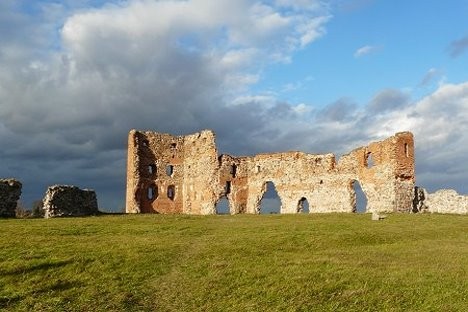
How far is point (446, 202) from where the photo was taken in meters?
41.8

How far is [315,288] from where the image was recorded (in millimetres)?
14414

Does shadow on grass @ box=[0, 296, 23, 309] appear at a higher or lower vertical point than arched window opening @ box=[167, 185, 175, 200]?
lower

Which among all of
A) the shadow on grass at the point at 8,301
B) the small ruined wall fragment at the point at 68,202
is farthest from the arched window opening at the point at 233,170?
the shadow on grass at the point at 8,301

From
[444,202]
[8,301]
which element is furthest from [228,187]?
[8,301]

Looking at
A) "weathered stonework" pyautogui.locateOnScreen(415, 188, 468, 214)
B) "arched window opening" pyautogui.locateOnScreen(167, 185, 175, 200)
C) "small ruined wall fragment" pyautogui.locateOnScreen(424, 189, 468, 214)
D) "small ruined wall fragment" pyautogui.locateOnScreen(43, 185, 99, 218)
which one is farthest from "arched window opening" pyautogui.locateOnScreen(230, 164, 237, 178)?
"small ruined wall fragment" pyautogui.locateOnScreen(43, 185, 99, 218)

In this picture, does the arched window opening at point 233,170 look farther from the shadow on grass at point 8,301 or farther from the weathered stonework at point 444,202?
the shadow on grass at point 8,301

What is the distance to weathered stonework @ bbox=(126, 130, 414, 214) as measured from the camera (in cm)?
4269

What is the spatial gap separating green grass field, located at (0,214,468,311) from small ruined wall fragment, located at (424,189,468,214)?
17.9 m

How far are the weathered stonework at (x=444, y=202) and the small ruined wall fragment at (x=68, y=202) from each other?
26249mm

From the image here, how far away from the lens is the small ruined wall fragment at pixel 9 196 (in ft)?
101

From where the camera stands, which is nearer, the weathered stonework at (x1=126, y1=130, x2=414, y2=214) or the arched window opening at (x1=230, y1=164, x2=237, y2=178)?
the weathered stonework at (x1=126, y1=130, x2=414, y2=214)

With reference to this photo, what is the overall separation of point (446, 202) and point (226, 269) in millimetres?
30909

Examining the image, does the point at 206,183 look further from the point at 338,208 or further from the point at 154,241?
the point at 154,241

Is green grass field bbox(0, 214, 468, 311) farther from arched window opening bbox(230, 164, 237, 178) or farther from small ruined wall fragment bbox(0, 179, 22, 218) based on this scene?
arched window opening bbox(230, 164, 237, 178)
